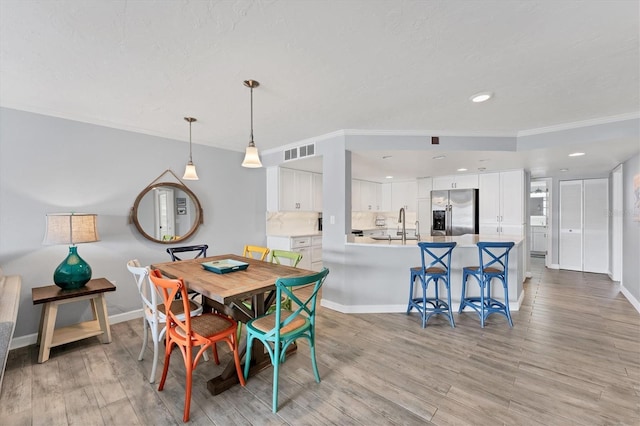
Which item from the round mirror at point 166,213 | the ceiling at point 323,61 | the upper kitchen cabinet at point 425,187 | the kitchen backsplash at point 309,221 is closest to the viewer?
the ceiling at point 323,61

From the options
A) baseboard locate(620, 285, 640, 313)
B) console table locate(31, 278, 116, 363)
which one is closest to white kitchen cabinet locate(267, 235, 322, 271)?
console table locate(31, 278, 116, 363)

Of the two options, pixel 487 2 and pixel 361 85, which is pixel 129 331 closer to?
pixel 361 85

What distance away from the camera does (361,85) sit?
7.79ft

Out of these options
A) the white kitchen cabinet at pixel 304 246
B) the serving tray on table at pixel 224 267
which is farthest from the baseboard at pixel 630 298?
the serving tray on table at pixel 224 267

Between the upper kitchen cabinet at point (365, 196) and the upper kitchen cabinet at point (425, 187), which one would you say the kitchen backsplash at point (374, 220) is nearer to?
the upper kitchen cabinet at point (365, 196)

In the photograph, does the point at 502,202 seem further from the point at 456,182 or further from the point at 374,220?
the point at 374,220

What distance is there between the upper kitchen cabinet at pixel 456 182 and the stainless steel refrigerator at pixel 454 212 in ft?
0.33

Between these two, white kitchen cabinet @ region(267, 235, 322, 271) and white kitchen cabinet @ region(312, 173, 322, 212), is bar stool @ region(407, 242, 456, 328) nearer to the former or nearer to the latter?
white kitchen cabinet @ region(267, 235, 322, 271)

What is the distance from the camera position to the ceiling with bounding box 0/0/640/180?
5.03 feet

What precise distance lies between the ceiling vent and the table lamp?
256 cm

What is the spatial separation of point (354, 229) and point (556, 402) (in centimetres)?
504

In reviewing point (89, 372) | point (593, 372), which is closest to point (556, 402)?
point (593, 372)

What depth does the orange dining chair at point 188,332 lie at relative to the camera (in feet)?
6.10

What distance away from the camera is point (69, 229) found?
2.73m
